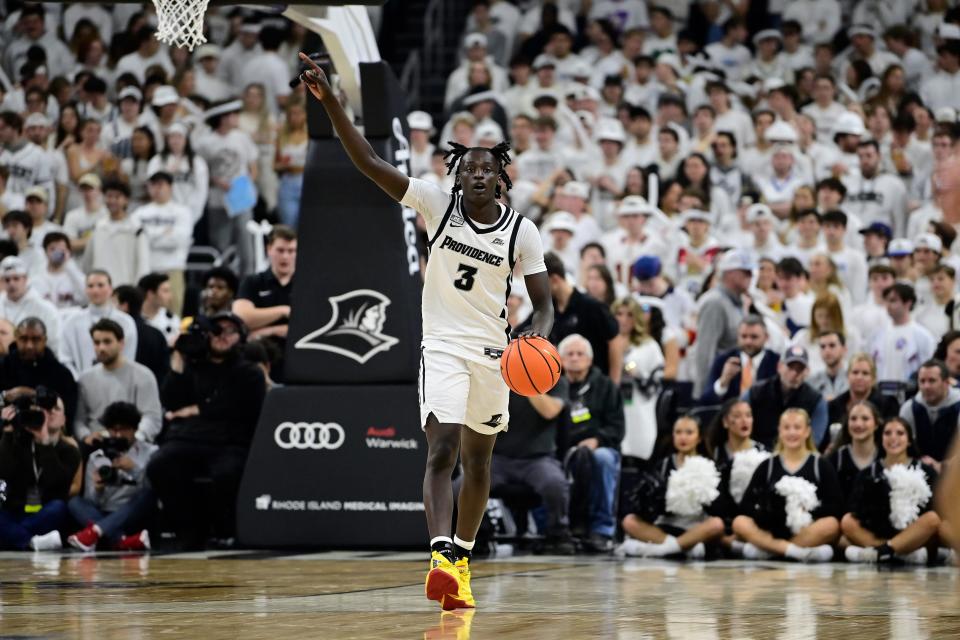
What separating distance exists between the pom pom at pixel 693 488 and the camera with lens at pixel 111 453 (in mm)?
4645

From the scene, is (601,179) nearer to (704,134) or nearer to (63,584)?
(704,134)

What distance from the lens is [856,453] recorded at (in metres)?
13.1

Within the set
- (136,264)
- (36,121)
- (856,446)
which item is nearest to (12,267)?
(136,264)

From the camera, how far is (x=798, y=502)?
1261 cm

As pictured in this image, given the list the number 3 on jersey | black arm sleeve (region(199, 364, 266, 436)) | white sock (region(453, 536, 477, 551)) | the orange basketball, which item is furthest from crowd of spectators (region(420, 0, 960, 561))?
white sock (region(453, 536, 477, 551))

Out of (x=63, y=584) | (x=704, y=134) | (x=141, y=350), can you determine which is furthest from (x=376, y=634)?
(x=704, y=134)

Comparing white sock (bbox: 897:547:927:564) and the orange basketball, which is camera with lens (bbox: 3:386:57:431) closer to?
the orange basketball

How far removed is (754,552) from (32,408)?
6.01 metres

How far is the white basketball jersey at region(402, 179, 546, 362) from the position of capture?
905 cm

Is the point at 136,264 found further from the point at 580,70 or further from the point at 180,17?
the point at 180,17

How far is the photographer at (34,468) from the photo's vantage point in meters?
13.5

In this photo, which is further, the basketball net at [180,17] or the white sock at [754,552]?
the white sock at [754,552]

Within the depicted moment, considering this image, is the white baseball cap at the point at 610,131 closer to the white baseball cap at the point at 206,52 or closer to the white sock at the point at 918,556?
the white baseball cap at the point at 206,52

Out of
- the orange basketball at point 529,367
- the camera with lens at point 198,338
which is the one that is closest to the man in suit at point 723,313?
the camera with lens at point 198,338
